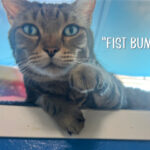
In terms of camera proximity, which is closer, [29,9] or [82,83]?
[82,83]

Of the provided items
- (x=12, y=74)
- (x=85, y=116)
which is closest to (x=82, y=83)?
(x=85, y=116)

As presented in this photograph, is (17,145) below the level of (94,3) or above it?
below

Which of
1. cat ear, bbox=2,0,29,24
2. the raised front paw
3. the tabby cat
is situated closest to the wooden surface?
the tabby cat

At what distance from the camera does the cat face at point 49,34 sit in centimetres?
54

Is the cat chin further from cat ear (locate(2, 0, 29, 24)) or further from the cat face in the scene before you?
cat ear (locate(2, 0, 29, 24))

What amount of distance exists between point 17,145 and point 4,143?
1.4 inches

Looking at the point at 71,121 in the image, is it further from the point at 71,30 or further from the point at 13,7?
the point at 13,7

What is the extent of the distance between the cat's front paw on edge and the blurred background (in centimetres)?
19

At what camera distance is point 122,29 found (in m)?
0.63

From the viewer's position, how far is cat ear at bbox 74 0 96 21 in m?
0.59

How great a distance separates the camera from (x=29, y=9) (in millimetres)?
584

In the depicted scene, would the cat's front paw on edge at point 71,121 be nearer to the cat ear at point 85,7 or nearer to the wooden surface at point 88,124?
the wooden surface at point 88,124

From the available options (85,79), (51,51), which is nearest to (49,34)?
(51,51)

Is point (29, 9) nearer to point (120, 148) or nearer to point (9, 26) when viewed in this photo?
point (9, 26)
